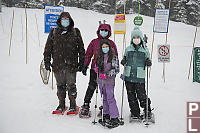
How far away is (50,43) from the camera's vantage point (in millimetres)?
3629

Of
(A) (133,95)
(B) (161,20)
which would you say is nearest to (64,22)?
(A) (133,95)

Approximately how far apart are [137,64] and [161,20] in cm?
357

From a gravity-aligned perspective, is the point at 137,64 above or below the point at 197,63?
above

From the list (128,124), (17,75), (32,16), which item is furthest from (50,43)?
(32,16)

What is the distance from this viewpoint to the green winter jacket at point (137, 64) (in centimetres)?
341

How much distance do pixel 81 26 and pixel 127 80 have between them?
47.4ft

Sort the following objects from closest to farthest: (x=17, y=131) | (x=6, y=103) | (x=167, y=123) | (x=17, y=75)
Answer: (x=17, y=131) → (x=167, y=123) → (x=6, y=103) → (x=17, y=75)

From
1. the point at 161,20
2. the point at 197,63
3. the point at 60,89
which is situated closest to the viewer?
the point at 60,89

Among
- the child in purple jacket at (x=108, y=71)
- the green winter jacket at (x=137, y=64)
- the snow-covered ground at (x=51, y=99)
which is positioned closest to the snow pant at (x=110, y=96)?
the child in purple jacket at (x=108, y=71)

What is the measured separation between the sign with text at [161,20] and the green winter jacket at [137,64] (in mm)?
3299

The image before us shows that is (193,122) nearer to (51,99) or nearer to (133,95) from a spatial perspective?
(133,95)

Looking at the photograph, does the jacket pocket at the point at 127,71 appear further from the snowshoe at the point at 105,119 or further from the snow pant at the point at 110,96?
the snowshoe at the point at 105,119

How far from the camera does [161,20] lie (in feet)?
20.4

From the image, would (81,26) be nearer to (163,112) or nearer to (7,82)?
(7,82)
